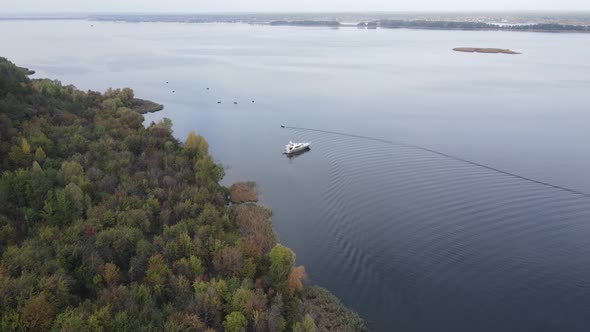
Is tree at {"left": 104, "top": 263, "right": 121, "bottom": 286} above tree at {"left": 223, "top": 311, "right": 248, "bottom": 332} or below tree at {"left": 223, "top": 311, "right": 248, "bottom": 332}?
above

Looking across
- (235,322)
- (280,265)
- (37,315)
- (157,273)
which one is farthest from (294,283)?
(37,315)

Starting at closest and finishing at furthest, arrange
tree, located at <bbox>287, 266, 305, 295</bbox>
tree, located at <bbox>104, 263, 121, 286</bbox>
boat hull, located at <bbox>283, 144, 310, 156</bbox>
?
tree, located at <bbox>104, 263, 121, 286</bbox>
tree, located at <bbox>287, 266, 305, 295</bbox>
boat hull, located at <bbox>283, 144, 310, 156</bbox>

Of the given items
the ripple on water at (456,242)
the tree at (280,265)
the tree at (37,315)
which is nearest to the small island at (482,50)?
the ripple on water at (456,242)

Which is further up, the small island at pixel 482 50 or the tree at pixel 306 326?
the small island at pixel 482 50

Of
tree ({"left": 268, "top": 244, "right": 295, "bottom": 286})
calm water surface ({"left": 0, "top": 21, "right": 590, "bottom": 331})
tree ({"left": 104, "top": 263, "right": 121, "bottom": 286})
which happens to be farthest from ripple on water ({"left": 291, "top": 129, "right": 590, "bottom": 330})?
tree ({"left": 104, "top": 263, "right": 121, "bottom": 286})

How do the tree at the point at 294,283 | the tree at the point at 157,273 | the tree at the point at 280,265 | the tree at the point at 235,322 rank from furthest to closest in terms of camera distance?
1. the tree at the point at 280,265
2. the tree at the point at 294,283
3. the tree at the point at 157,273
4. the tree at the point at 235,322

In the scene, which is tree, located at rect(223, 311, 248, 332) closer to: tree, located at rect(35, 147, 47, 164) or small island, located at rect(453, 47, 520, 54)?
tree, located at rect(35, 147, 47, 164)

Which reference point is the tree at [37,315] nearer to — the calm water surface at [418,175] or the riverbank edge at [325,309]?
the riverbank edge at [325,309]

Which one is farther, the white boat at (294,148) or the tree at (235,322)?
the white boat at (294,148)
